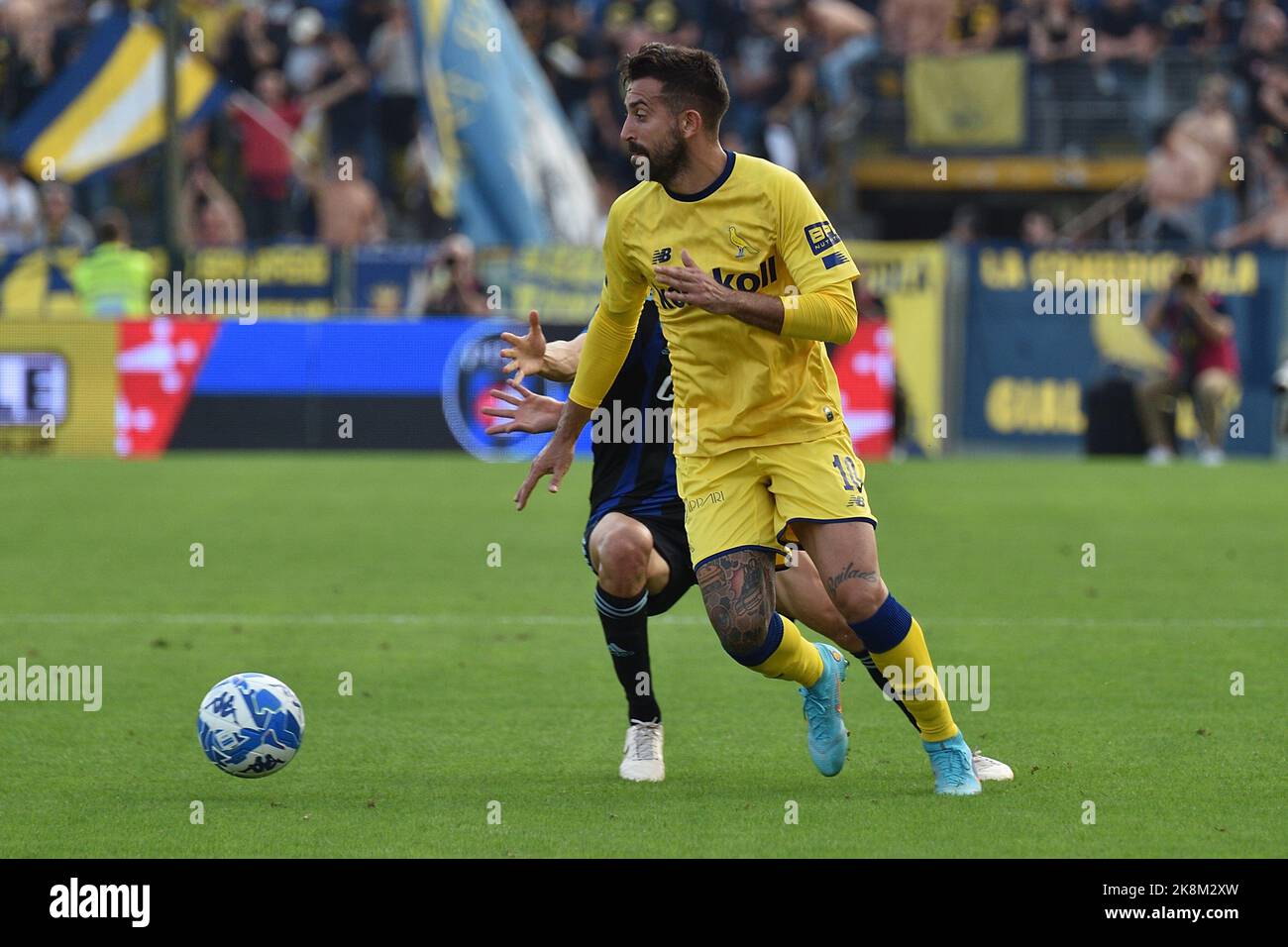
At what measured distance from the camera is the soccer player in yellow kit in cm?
597

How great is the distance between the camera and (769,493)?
627cm

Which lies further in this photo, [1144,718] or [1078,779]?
[1144,718]

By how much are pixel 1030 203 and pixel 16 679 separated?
18.6 meters

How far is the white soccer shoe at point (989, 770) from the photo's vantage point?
6.44 metres

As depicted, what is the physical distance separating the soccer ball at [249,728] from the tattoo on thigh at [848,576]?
5.54ft

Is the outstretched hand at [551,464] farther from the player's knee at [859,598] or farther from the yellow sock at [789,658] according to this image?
the player's knee at [859,598]

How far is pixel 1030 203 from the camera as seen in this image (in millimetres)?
25219

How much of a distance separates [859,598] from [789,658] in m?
0.45

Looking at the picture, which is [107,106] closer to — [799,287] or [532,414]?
[532,414]

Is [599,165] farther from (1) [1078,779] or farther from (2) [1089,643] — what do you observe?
(1) [1078,779]

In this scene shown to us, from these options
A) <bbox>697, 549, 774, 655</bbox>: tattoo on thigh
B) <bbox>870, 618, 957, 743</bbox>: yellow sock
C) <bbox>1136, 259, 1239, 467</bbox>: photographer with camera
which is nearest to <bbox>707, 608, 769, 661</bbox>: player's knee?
<bbox>697, 549, 774, 655</bbox>: tattoo on thigh

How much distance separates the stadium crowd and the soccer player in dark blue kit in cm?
1641

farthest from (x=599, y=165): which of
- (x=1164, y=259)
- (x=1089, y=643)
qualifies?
(x=1089, y=643)

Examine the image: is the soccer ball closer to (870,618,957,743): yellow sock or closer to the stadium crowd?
(870,618,957,743): yellow sock
